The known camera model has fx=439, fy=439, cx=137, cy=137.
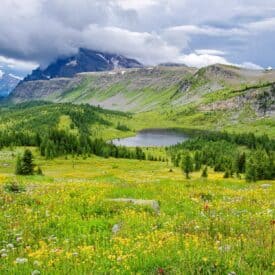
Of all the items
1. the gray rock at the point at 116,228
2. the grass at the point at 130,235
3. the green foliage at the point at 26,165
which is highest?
the grass at the point at 130,235

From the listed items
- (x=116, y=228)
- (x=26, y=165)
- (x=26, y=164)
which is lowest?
(x=26, y=165)

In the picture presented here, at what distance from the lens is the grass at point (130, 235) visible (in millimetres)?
9156

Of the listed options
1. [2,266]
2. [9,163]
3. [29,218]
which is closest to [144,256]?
[2,266]

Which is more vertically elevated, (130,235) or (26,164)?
(130,235)

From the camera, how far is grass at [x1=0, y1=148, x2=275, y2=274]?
916cm

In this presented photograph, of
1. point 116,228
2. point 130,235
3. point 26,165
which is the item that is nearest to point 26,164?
point 26,165

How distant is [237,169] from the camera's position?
153 metres

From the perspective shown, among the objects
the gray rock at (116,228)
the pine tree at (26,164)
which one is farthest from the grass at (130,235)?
the pine tree at (26,164)

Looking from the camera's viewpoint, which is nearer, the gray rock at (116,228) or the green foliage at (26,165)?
the gray rock at (116,228)

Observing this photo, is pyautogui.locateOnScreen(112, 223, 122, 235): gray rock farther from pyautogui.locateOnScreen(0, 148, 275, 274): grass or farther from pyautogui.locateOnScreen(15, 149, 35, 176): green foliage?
pyautogui.locateOnScreen(15, 149, 35, 176): green foliage

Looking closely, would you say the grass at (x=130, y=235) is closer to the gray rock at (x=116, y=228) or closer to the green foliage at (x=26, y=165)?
the gray rock at (x=116, y=228)

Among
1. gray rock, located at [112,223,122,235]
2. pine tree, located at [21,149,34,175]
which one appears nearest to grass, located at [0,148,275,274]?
gray rock, located at [112,223,122,235]

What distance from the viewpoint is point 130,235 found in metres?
12.2

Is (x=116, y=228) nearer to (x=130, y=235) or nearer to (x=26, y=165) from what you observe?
(x=130, y=235)
